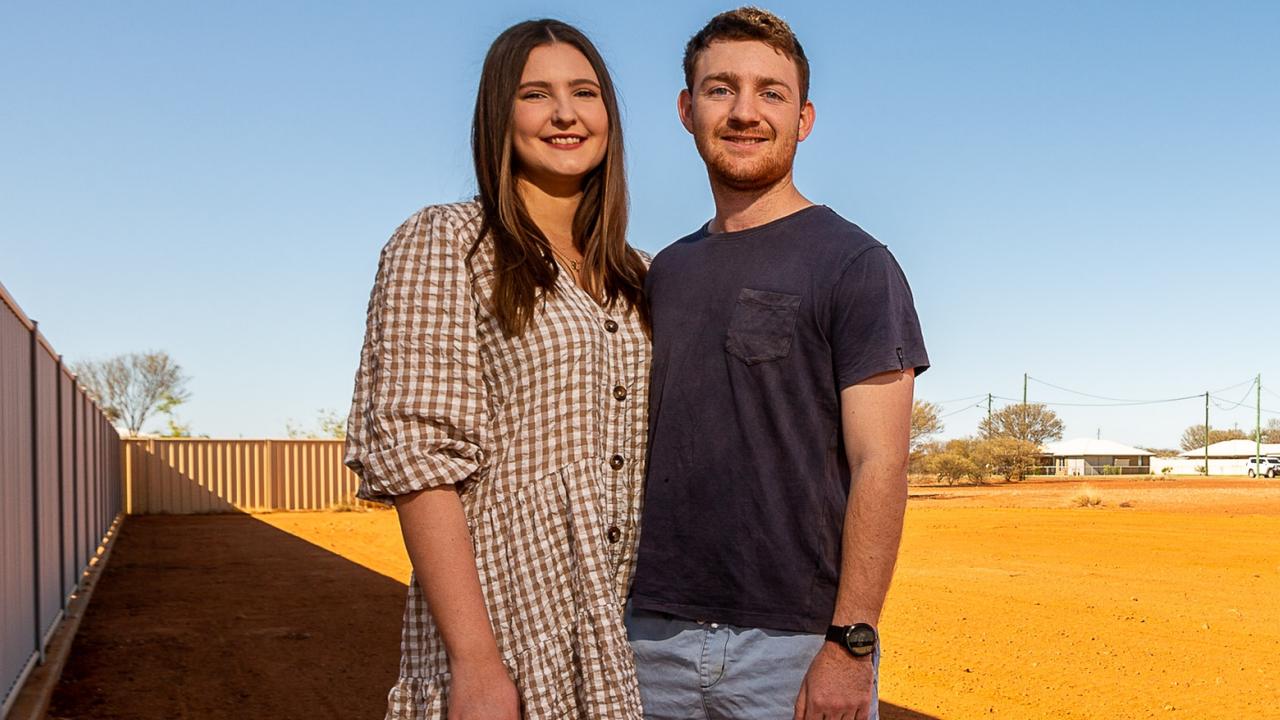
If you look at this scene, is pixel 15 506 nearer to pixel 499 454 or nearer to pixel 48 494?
pixel 48 494

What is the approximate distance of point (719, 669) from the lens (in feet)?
6.41

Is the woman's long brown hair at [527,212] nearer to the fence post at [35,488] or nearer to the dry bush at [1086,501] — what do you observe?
the fence post at [35,488]

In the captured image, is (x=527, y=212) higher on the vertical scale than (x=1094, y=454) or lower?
higher

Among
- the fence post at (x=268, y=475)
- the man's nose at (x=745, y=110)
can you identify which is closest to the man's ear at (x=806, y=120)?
the man's nose at (x=745, y=110)

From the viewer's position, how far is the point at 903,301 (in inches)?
76.9

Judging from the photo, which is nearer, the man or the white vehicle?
the man

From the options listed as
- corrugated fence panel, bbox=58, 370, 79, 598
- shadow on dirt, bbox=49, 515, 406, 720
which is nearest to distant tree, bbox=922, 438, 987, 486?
shadow on dirt, bbox=49, 515, 406, 720

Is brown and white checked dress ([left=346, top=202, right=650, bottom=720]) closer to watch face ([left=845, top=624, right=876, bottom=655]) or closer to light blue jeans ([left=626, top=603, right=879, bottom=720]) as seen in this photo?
light blue jeans ([left=626, top=603, right=879, bottom=720])

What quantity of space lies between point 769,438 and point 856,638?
1.23 feet

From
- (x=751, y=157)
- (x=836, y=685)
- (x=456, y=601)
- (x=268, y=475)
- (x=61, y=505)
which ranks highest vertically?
(x=751, y=157)

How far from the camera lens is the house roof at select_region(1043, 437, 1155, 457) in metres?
66.8

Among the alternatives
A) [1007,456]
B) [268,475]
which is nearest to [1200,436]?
[1007,456]

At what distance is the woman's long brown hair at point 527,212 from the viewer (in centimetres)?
185

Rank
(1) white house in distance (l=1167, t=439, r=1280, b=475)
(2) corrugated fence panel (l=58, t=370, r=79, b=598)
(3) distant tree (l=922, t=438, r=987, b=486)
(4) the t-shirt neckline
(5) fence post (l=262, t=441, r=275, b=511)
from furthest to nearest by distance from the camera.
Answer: (1) white house in distance (l=1167, t=439, r=1280, b=475) → (3) distant tree (l=922, t=438, r=987, b=486) → (5) fence post (l=262, t=441, r=275, b=511) → (2) corrugated fence panel (l=58, t=370, r=79, b=598) → (4) the t-shirt neckline
